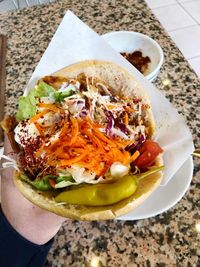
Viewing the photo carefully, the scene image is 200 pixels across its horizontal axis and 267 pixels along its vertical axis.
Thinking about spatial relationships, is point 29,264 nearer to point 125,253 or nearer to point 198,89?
point 125,253

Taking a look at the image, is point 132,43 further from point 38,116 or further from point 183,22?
point 183,22

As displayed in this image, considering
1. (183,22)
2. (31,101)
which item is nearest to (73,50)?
(31,101)

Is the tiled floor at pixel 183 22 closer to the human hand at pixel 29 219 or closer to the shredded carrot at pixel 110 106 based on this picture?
the shredded carrot at pixel 110 106

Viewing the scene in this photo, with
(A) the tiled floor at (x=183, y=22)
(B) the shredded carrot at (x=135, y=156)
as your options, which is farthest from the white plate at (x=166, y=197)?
(A) the tiled floor at (x=183, y=22)

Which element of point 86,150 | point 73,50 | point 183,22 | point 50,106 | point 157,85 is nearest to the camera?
point 86,150

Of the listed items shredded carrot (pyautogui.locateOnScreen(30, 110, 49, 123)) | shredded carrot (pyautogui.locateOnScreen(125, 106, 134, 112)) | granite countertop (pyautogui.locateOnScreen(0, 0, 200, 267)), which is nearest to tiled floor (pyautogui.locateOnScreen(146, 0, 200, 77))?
granite countertop (pyautogui.locateOnScreen(0, 0, 200, 267))

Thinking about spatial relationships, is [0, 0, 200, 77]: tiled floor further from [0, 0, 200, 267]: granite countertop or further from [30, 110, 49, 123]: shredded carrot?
[30, 110, 49, 123]: shredded carrot
